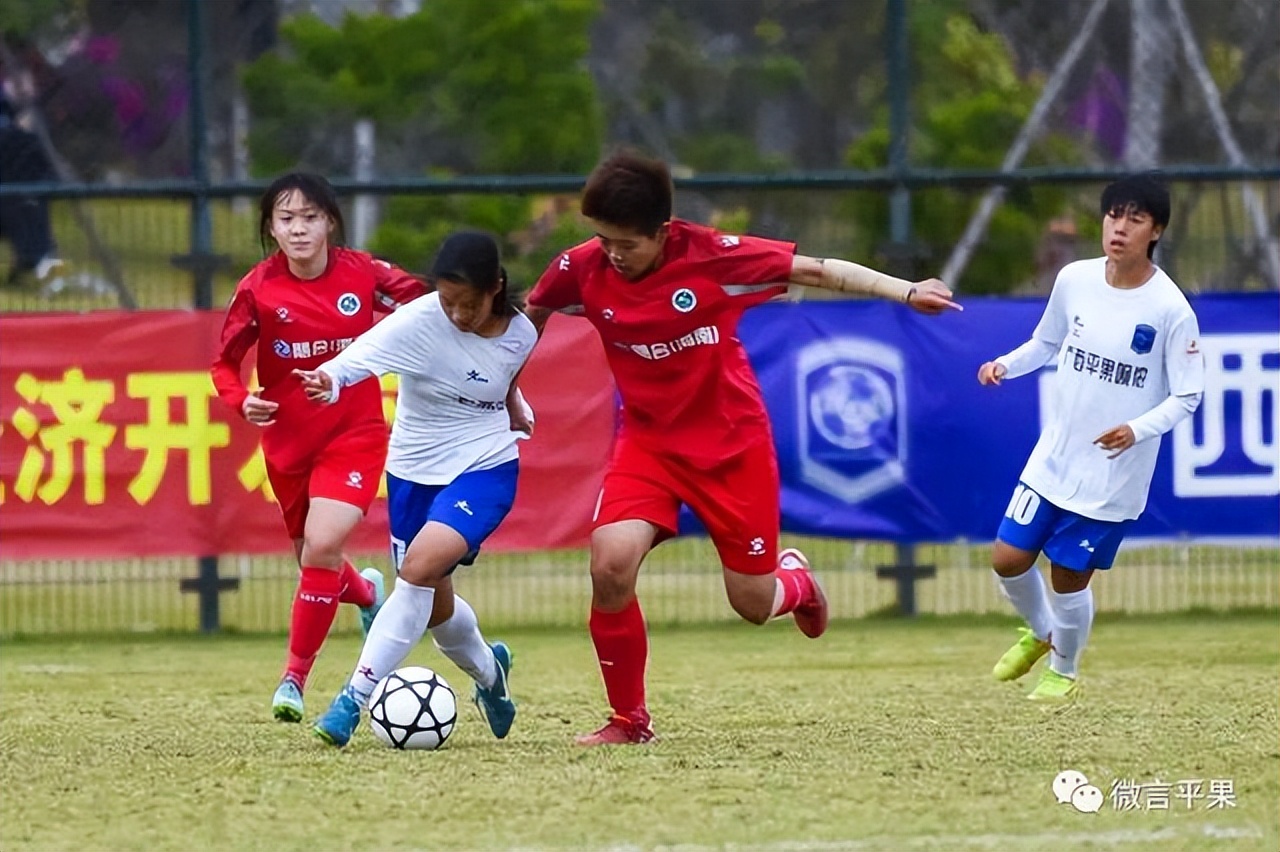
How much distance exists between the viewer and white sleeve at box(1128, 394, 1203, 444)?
8.02 m

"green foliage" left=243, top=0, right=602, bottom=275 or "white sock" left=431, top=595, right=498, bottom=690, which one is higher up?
"green foliage" left=243, top=0, right=602, bottom=275

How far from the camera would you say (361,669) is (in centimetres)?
710

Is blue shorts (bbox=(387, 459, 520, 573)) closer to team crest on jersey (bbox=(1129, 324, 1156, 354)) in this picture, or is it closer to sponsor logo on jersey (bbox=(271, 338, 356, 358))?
sponsor logo on jersey (bbox=(271, 338, 356, 358))

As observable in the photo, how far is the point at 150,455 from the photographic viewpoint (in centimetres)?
1188

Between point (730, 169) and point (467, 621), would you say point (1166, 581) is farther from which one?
point (467, 621)

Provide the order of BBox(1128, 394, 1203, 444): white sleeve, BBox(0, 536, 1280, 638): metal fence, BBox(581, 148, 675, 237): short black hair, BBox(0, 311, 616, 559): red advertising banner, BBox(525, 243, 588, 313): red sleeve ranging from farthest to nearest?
BBox(0, 536, 1280, 638): metal fence < BBox(0, 311, 616, 559): red advertising banner < BBox(1128, 394, 1203, 444): white sleeve < BBox(525, 243, 588, 313): red sleeve < BBox(581, 148, 675, 237): short black hair

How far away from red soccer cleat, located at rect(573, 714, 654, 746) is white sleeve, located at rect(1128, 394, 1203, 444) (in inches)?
83.7

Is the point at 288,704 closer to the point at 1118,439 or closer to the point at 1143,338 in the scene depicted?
the point at 1118,439

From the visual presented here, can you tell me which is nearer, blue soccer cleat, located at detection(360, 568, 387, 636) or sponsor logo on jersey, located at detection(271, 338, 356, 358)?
sponsor logo on jersey, located at detection(271, 338, 356, 358)

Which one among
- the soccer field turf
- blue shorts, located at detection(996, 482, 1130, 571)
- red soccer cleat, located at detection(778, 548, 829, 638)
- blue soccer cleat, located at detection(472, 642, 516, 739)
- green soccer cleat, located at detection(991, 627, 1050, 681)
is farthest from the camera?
green soccer cleat, located at detection(991, 627, 1050, 681)

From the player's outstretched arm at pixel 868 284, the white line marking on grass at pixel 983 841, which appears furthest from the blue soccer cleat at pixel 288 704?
the white line marking on grass at pixel 983 841

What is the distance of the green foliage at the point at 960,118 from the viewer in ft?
40.9

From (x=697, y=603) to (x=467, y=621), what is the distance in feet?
16.8

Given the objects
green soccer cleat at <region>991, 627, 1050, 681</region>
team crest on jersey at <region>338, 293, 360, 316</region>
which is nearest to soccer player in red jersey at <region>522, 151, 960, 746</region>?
team crest on jersey at <region>338, 293, 360, 316</region>
